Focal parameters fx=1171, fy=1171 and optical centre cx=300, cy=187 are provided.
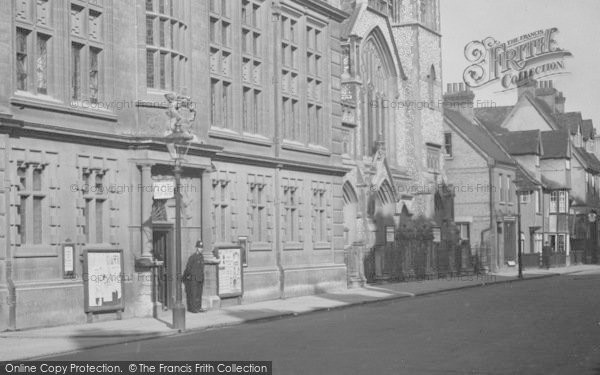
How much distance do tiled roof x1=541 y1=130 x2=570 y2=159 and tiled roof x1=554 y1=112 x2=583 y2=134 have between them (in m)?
4.30

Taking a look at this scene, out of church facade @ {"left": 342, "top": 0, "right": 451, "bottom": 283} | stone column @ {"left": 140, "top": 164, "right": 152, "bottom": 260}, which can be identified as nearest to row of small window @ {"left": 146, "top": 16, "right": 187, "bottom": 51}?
stone column @ {"left": 140, "top": 164, "right": 152, "bottom": 260}

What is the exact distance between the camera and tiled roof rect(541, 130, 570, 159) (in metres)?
83.6

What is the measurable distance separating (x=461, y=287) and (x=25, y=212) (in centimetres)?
2404

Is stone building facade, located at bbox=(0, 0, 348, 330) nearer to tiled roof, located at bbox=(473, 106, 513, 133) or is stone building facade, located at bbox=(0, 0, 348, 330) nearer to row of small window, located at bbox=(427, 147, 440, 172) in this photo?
row of small window, located at bbox=(427, 147, 440, 172)

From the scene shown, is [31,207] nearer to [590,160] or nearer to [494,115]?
[494,115]

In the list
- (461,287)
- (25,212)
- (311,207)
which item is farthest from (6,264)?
(461,287)

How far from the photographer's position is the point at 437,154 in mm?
62188

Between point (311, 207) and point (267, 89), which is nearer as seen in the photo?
point (267, 89)

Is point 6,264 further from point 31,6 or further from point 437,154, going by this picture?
point 437,154

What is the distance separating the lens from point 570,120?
93625 mm

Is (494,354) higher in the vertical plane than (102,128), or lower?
lower

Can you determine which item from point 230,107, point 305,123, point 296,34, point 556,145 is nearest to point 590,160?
point 556,145

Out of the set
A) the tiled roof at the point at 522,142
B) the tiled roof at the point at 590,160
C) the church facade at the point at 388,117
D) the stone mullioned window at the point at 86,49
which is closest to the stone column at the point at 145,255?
the stone mullioned window at the point at 86,49

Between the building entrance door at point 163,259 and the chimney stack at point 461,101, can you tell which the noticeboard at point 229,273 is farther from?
the chimney stack at point 461,101
